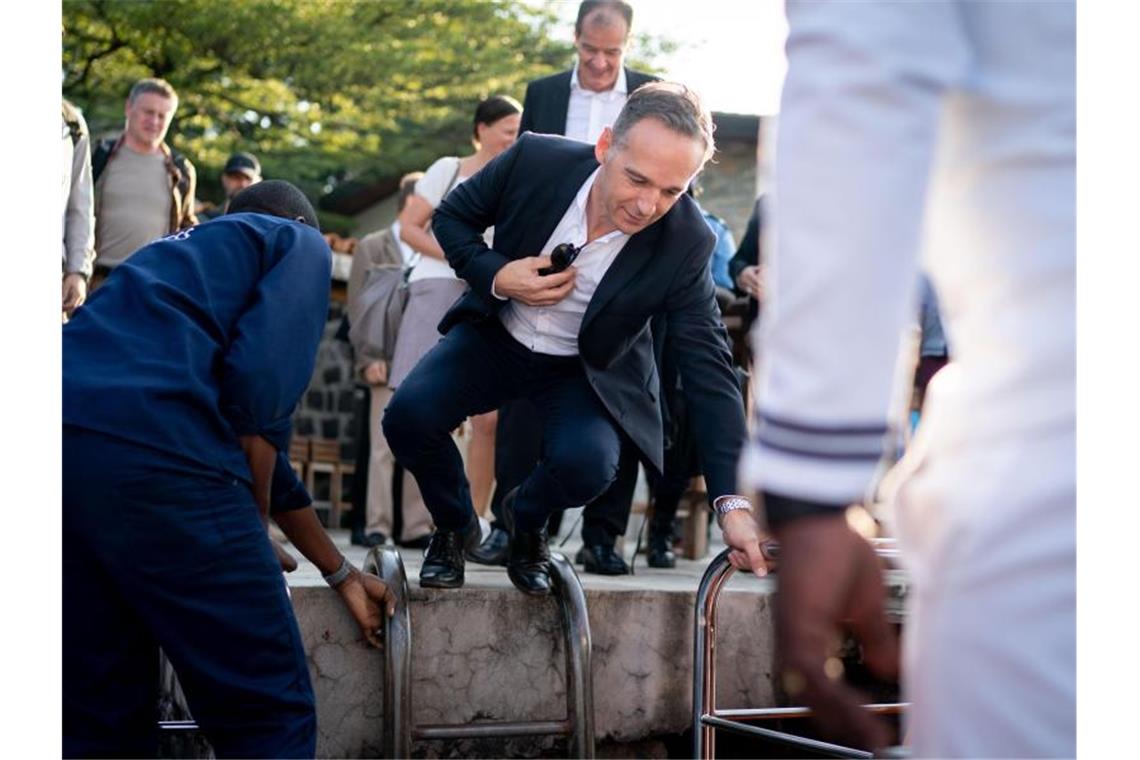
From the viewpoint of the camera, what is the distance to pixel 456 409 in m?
4.66

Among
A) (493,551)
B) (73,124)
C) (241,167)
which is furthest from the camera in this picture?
A: (241,167)

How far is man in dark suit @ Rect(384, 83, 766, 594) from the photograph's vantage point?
4.48 metres

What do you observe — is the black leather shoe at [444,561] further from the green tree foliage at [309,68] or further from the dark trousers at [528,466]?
the green tree foliage at [309,68]

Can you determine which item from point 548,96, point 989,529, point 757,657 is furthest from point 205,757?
point 989,529

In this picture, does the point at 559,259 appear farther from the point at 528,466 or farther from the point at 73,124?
the point at 73,124

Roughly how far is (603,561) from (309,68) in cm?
1301

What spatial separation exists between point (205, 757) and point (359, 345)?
315 cm

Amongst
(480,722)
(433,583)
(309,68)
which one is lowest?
(480,722)

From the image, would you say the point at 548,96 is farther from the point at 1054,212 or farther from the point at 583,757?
the point at 1054,212

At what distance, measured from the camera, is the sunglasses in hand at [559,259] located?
452cm

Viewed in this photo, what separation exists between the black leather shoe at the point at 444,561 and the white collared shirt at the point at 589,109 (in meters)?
2.06

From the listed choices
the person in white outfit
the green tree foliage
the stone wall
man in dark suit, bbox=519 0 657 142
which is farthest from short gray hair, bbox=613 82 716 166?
the stone wall

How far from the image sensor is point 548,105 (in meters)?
6.21

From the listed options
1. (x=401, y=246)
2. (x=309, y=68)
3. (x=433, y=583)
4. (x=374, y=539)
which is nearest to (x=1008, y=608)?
(x=433, y=583)
